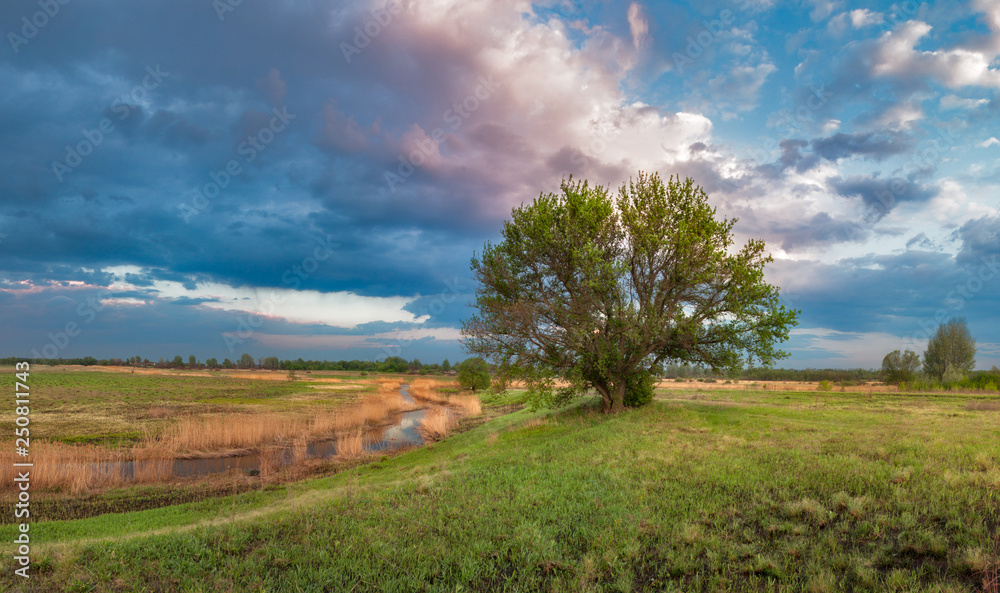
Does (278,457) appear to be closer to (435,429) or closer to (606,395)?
(435,429)

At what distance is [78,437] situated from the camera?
24.2 meters

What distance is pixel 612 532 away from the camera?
23.5 ft

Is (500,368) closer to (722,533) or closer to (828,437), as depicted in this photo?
(828,437)

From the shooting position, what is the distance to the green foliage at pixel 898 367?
58.9 m

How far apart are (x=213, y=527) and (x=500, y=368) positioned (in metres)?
15.5

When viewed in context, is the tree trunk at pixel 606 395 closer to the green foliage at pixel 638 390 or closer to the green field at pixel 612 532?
the green foliage at pixel 638 390

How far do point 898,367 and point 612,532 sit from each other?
76.2 m

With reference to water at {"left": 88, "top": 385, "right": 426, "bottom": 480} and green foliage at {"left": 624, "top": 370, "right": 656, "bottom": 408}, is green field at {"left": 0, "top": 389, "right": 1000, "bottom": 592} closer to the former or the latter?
water at {"left": 88, "top": 385, "right": 426, "bottom": 480}

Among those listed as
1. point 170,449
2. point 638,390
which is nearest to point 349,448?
point 170,449

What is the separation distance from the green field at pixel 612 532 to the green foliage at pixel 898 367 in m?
61.5

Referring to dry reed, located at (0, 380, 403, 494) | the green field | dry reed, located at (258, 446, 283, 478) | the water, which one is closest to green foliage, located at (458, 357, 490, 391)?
dry reed, located at (0, 380, 403, 494)

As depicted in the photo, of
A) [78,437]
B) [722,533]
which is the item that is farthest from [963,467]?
A: [78,437]

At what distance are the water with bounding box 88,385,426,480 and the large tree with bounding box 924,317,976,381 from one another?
76.7 m

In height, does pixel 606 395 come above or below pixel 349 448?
above
